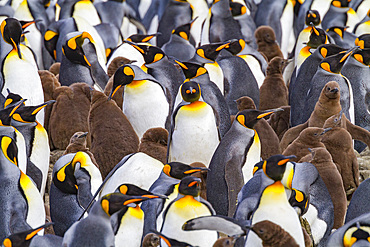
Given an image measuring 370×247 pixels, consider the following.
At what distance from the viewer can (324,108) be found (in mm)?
6066

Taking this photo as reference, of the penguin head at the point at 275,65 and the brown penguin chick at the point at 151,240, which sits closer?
the brown penguin chick at the point at 151,240

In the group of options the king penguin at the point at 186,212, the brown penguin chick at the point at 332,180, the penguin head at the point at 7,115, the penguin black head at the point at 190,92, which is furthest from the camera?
the penguin black head at the point at 190,92

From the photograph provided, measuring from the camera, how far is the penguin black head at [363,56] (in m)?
7.01

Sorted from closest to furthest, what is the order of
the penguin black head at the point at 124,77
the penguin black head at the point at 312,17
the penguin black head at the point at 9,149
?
the penguin black head at the point at 9,149
the penguin black head at the point at 124,77
the penguin black head at the point at 312,17

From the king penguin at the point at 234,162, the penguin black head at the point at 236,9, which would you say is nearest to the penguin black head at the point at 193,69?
the king penguin at the point at 234,162

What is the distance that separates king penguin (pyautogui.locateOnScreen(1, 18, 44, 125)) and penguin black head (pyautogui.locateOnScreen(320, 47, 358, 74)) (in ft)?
8.20

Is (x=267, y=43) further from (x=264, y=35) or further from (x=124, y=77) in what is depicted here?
(x=124, y=77)

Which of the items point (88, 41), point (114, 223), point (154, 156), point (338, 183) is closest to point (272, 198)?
point (114, 223)

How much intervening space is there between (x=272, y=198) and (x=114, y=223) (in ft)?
2.91

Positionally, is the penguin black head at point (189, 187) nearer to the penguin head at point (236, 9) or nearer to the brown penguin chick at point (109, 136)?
the brown penguin chick at point (109, 136)

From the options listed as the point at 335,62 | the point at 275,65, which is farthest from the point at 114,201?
the point at 275,65

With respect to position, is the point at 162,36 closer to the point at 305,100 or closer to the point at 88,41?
the point at 88,41

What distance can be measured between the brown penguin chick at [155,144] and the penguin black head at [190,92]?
306mm

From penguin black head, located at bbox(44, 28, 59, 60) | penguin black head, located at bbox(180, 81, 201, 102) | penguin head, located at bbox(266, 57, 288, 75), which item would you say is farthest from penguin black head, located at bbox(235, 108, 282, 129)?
penguin black head, located at bbox(44, 28, 59, 60)
